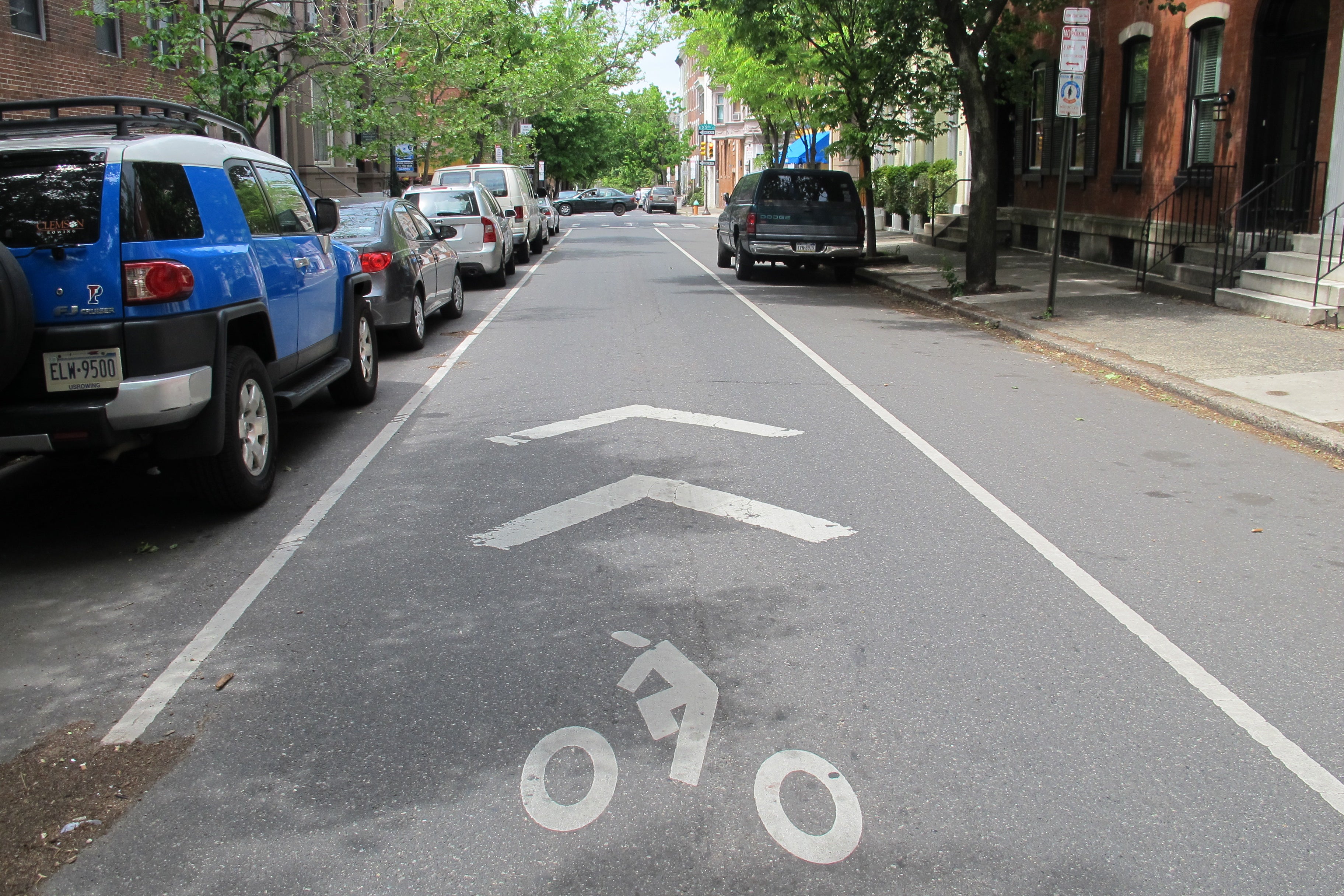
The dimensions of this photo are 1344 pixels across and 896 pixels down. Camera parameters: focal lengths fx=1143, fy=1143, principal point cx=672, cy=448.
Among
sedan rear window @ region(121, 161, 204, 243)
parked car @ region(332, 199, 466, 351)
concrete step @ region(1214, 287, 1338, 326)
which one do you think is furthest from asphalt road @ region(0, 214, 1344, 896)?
concrete step @ region(1214, 287, 1338, 326)

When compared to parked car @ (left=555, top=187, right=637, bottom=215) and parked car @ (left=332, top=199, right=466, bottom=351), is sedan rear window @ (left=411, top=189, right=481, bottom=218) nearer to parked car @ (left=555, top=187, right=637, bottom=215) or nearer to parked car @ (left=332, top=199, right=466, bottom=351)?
parked car @ (left=332, top=199, right=466, bottom=351)

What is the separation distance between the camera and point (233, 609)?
16.1 ft

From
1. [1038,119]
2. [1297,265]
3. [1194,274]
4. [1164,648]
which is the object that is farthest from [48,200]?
[1038,119]

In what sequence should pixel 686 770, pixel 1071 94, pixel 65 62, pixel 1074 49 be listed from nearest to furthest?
pixel 686 770 → pixel 1074 49 → pixel 1071 94 → pixel 65 62

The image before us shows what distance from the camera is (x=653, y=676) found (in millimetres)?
4215

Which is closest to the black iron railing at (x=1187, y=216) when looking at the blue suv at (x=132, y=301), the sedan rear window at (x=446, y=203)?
the sedan rear window at (x=446, y=203)

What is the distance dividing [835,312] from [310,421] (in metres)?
8.85

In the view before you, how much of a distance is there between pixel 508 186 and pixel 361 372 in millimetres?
16767

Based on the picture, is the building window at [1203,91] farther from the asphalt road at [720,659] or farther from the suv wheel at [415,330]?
the suv wheel at [415,330]

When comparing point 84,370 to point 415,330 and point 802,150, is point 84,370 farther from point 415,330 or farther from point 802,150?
point 802,150

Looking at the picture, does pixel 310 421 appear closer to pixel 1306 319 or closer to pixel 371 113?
pixel 1306 319

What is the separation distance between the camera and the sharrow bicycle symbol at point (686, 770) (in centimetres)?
323

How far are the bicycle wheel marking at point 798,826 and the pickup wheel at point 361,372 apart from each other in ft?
19.7

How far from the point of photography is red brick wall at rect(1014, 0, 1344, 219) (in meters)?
15.6
